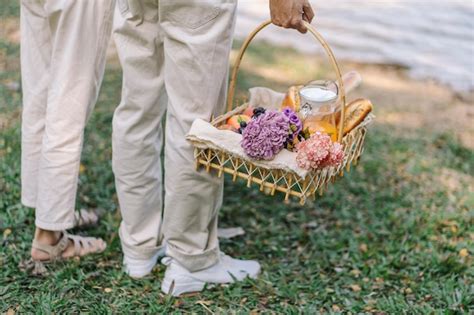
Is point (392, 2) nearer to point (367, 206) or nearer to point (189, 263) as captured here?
point (367, 206)

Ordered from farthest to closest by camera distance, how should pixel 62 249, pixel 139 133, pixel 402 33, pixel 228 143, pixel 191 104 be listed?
1. pixel 402 33
2. pixel 62 249
3. pixel 139 133
4. pixel 191 104
5. pixel 228 143

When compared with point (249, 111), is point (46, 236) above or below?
below

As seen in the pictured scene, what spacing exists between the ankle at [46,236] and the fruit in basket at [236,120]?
0.94 meters

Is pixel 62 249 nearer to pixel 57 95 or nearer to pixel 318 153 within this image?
pixel 57 95

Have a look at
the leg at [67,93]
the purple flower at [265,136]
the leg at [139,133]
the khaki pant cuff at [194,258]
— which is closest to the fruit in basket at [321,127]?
the purple flower at [265,136]

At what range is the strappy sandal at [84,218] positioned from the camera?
127 inches

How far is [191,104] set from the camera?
2.47 metres

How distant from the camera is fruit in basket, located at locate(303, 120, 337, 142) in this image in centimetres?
248

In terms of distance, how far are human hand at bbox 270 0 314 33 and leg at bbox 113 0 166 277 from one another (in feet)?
1.43

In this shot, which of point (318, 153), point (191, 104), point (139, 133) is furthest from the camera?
point (139, 133)

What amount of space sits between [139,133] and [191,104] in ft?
1.05

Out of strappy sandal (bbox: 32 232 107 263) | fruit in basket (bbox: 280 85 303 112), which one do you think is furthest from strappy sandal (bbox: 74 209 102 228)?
fruit in basket (bbox: 280 85 303 112)

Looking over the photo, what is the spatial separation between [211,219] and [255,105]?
48cm

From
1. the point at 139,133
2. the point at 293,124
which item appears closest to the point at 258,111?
the point at 293,124
